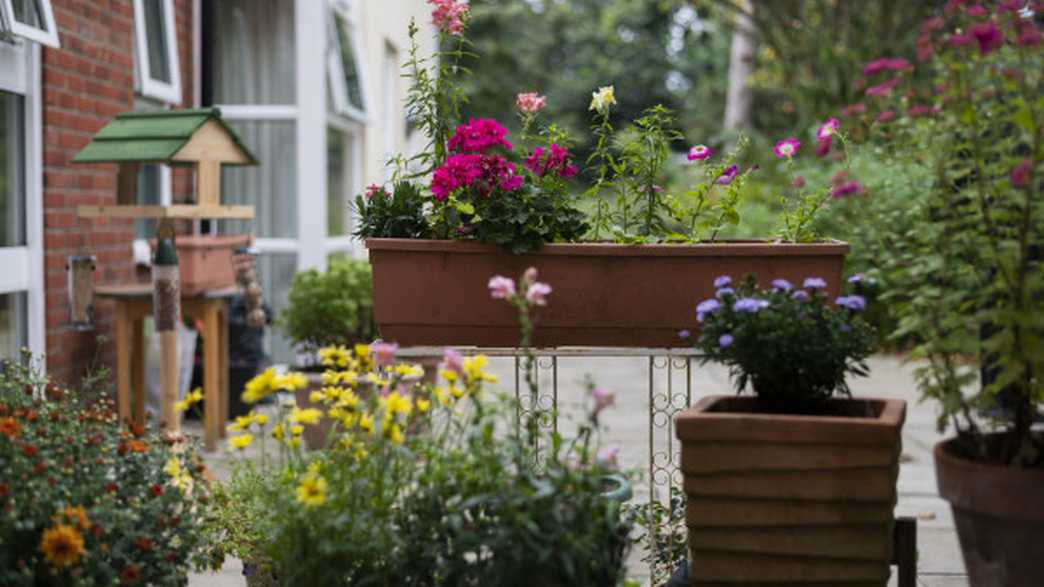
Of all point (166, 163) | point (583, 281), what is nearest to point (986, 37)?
point (583, 281)

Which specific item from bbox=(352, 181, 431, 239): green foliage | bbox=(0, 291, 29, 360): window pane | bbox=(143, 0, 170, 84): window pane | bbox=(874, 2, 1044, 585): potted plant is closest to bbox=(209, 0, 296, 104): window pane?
bbox=(143, 0, 170, 84): window pane

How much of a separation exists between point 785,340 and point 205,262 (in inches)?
152

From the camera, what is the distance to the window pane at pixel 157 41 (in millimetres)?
6578

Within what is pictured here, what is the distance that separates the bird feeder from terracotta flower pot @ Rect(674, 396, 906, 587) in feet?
9.02

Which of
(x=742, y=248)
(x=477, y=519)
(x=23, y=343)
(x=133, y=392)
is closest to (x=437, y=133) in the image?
(x=742, y=248)

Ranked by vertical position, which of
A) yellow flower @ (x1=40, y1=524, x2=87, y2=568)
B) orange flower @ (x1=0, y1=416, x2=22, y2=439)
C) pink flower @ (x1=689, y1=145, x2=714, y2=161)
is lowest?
yellow flower @ (x1=40, y1=524, x2=87, y2=568)

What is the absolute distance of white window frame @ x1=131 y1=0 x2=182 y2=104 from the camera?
20.7ft

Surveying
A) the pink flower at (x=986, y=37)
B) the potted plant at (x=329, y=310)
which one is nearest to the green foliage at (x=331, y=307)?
the potted plant at (x=329, y=310)

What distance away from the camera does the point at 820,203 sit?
3.50 metres

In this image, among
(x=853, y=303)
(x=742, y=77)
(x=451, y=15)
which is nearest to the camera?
(x=853, y=303)

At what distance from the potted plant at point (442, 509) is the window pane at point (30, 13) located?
7.93 feet

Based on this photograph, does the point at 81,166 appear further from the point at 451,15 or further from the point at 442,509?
the point at 442,509

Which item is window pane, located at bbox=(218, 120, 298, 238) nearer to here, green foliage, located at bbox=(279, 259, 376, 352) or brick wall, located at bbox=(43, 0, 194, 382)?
green foliage, located at bbox=(279, 259, 376, 352)

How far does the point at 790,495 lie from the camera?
268 centimetres
